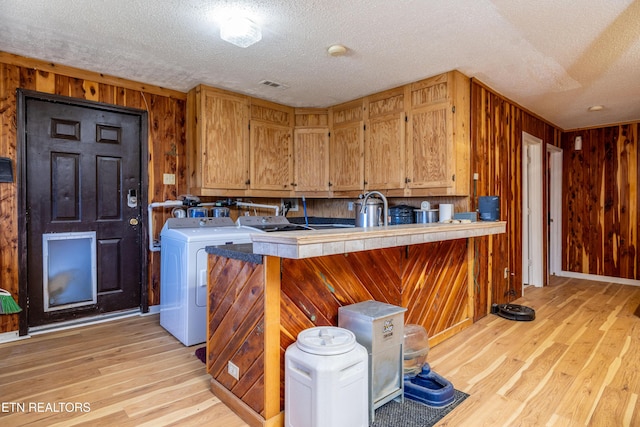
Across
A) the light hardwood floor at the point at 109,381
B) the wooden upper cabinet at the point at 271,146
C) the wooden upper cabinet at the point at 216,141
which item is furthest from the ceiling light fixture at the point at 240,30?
the light hardwood floor at the point at 109,381

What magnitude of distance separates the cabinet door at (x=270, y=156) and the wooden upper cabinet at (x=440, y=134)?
1538 mm

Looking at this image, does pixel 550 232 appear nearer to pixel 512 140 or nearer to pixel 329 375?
pixel 512 140

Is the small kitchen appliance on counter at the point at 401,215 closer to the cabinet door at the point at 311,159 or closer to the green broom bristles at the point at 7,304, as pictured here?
the cabinet door at the point at 311,159

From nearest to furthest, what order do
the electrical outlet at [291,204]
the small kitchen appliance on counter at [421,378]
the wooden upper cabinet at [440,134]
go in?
the small kitchen appliance on counter at [421,378]
the wooden upper cabinet at [440,134]
the electrical outlet at [291,204]

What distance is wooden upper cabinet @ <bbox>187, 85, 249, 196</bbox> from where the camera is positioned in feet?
12.0

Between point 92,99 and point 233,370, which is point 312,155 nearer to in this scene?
point 92,99

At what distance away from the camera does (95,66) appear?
10.4 feet

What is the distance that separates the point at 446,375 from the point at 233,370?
4.60 feet

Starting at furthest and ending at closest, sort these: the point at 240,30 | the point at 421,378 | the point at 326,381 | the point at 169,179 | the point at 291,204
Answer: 1. the point at 291,204
2. the point at 169,179
3. the point at 240,30
4. the point at 421,378
5. the point at 326,381

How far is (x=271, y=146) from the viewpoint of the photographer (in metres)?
4.24

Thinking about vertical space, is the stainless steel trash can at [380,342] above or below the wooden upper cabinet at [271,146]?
below

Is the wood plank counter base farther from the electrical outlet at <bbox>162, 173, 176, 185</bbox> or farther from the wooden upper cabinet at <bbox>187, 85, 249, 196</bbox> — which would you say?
the electrical outlet at <bbox>162, 173, 176, 185</bbox>

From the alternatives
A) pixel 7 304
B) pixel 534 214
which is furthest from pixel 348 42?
pixel 534 214

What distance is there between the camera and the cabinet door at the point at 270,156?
13.4 ft
